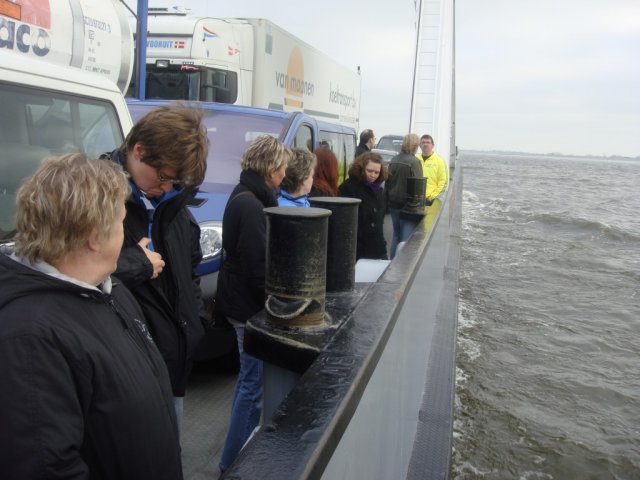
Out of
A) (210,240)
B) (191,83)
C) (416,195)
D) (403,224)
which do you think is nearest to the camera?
(210,240)

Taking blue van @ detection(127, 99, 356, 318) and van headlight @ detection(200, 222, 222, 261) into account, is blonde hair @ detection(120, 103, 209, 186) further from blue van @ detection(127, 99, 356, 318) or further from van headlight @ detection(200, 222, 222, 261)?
blue van @ detection(127, 99, 356, 318)

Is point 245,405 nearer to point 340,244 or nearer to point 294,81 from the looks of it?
point 340,244

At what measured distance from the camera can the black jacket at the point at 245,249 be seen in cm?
329

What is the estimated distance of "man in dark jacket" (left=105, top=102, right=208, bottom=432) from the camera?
2391mm

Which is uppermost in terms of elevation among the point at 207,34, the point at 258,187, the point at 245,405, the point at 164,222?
the point at 207,34

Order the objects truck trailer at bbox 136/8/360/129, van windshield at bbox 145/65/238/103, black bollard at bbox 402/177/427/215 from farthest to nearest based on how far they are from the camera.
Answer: truck trailer at bbox 136/8/360/129 < van windshield at bbox 145/65/238/103 < black bollard at bbox 402/177/427/215

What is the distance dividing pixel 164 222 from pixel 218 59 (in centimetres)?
772

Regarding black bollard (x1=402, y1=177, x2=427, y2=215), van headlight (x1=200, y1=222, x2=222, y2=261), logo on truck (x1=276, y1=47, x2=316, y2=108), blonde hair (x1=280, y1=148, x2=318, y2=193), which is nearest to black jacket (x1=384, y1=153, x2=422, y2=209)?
black bollard (x1=402, y1=177, x2=427, y2=215)

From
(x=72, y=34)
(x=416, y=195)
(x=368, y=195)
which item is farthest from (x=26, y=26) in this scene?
(x=416, y=195)

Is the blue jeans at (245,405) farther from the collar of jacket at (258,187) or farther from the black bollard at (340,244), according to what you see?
the collar of jacket at (258,187)

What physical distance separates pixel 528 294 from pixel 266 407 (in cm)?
955

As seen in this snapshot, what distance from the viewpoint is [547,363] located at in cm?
788

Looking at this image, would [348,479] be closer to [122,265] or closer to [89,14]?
[122,265]

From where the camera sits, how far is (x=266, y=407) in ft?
9.04
